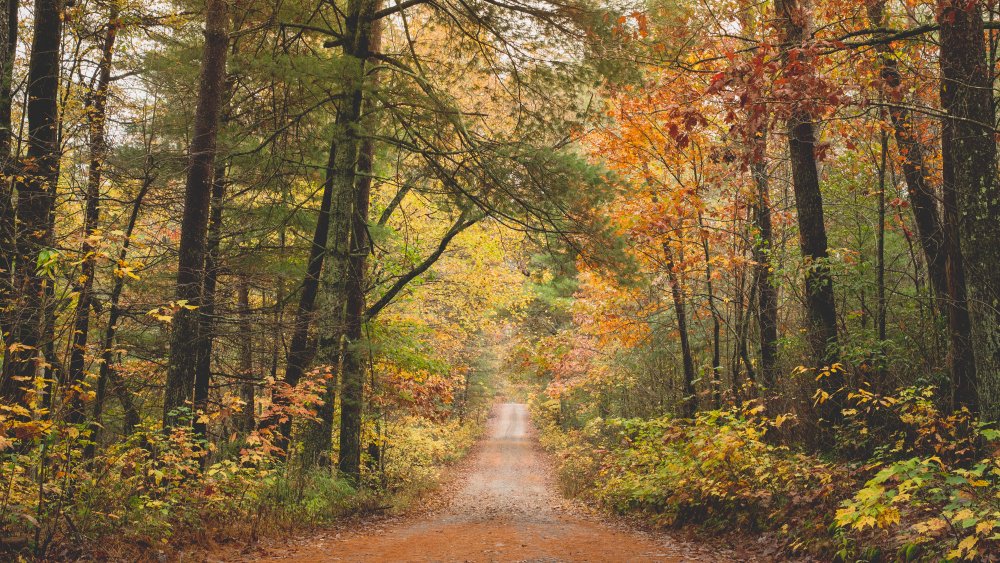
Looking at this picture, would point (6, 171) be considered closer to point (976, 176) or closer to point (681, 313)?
point (976, 176)

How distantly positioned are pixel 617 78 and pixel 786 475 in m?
5.81

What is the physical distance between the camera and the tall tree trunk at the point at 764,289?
10677 mm

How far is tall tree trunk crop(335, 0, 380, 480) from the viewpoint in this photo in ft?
31.9

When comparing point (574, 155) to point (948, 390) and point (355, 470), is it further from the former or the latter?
point (355, 470)

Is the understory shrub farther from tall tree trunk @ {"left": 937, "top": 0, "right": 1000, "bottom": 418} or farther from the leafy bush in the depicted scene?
tall tree trunk @ {"left": 937, "top": 0, "right": 1000, "bottom": 418}

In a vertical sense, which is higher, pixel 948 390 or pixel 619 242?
pixel 619 242

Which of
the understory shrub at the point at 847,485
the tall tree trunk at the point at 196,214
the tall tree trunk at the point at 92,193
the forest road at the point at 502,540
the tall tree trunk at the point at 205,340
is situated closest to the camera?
the understory shrub at the point at 847,485

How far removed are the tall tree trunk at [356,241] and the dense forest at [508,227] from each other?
Answer: 68mm

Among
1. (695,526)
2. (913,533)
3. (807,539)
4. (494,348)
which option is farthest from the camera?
(494,348)

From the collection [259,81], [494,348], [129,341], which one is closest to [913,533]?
[259,81]

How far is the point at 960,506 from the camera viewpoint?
4.49 metres

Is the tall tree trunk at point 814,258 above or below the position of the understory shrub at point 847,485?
above

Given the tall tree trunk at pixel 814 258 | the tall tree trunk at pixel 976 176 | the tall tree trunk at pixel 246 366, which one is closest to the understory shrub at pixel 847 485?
the tall tree trunk at pixel 814 258

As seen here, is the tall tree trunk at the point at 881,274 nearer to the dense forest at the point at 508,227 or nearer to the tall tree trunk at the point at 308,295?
the dense forest at the point at 508,227
